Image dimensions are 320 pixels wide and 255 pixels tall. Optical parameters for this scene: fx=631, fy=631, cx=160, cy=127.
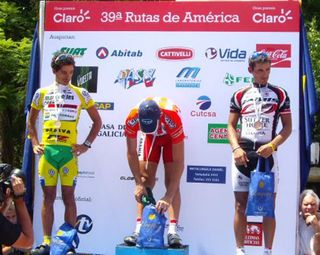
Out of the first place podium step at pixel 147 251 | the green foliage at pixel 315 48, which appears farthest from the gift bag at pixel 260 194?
the green foliage at pixel 315 48

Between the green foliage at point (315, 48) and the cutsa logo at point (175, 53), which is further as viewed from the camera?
the green foliage at point (315, 48)

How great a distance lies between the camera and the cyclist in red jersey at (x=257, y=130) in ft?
16.6

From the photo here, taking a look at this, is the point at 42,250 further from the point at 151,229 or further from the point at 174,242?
the point at 174,242

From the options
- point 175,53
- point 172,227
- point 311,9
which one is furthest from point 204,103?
point 311,9

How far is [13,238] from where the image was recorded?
10.4 ft

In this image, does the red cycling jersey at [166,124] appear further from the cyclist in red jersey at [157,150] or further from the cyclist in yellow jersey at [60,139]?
the cyclist in yellow jersey at [60,139]

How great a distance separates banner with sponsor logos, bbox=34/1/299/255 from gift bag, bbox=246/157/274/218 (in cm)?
94

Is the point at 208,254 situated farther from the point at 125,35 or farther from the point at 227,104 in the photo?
the point at 125,35

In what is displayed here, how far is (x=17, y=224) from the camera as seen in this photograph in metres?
3.24

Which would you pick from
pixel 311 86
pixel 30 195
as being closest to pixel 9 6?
pixel 30 195

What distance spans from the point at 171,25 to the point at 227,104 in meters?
0.93

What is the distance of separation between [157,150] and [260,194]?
3.93 feet

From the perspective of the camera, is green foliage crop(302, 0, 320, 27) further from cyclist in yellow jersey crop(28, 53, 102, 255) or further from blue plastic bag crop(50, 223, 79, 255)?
blue plastic bag crop(50, 223, 79, 255)

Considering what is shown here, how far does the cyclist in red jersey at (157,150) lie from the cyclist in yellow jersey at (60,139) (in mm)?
429
